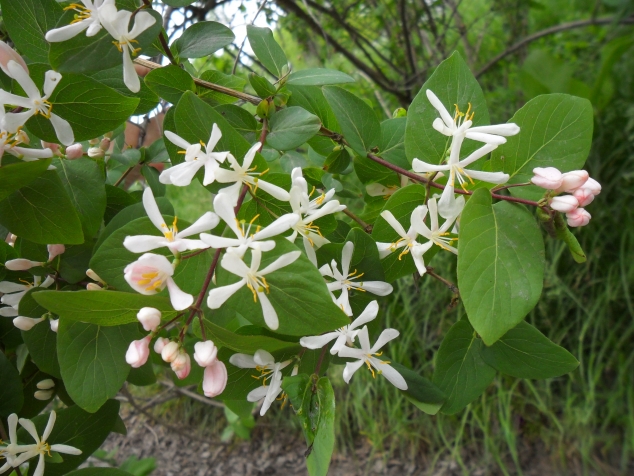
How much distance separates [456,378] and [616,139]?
138cm

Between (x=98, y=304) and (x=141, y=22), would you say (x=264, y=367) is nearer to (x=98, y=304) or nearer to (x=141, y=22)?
(x=98, y=304)

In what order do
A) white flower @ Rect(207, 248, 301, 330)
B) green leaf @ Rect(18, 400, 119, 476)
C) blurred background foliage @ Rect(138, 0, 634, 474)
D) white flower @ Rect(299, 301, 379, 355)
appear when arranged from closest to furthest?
white flower @ Rect(207, 248, 301, 330) → white flower @ Rect(299, 301, 379, 355) → green leaf @ Rect(18, 400, 119, 476) → blurred background foliage @ Rect(138, 0, 634, 474)

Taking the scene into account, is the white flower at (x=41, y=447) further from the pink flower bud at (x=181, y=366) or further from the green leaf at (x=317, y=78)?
the green leaf at (x=317, y=78)

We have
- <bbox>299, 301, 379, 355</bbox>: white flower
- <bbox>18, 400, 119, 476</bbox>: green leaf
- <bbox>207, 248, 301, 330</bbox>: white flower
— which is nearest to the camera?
<bbox>207, 248, 301, 330</bbox>: white flower

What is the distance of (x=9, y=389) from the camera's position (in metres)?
0.51

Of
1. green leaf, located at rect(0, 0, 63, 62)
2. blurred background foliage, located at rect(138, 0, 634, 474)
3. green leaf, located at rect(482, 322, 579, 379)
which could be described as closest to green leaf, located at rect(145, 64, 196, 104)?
green leaf, located at rect(0, 0, 63, 62)

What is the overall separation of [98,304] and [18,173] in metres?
0.13

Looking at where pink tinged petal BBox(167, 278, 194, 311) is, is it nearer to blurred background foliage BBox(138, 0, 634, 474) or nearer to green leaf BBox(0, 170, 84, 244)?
green leaf BBox(0, 170, 84, 244)

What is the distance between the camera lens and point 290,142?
1.41ft

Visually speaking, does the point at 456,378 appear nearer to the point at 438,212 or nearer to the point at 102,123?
the point at 438,212

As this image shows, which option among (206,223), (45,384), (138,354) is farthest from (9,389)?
(206,223)

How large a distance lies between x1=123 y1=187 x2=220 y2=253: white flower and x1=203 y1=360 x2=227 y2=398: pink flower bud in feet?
0.34

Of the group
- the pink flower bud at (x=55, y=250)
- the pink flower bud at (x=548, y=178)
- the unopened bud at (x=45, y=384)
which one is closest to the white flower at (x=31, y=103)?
the pink flower bud at (x=55, y=250)

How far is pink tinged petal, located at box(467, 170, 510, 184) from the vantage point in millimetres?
386
